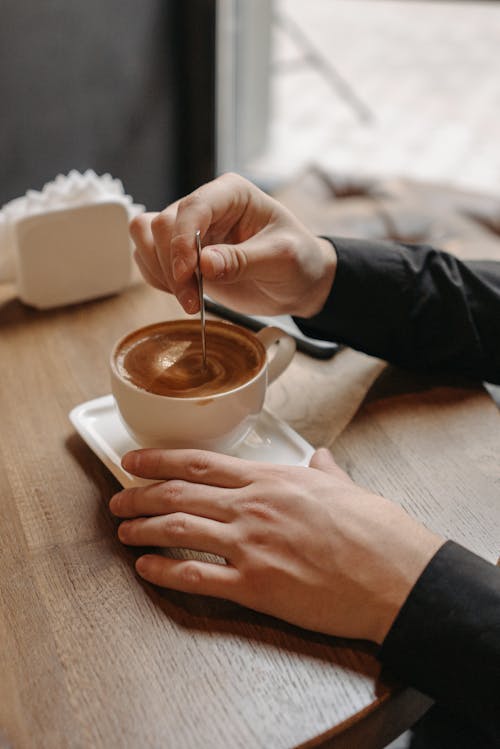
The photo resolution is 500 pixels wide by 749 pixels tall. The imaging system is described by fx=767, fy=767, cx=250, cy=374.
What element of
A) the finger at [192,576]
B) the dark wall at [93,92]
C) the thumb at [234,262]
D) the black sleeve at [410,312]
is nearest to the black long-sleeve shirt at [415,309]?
the black sleeve at [410,312]

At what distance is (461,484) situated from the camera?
2.88 ft

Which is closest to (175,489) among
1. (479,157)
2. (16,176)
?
(16,176)

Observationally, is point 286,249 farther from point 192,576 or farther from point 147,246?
point 192,576

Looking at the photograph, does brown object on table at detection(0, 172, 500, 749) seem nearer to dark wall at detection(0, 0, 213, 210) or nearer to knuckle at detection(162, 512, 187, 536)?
knuckle at detection(162, 512, 187, 536)

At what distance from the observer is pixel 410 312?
42.3 inches

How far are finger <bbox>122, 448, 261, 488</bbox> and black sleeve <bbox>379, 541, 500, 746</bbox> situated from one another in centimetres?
21

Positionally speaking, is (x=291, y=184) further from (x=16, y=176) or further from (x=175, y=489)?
(x=175, y=489)

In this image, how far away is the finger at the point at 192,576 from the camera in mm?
708

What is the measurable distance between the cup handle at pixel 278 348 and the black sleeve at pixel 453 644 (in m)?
0.33

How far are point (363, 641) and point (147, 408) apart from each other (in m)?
0.31

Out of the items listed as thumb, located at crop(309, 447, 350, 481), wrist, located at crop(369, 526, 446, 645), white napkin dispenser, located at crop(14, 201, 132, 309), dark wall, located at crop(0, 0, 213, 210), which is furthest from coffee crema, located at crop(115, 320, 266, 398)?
dark wall, located at crop(0, 0, 213, 210)

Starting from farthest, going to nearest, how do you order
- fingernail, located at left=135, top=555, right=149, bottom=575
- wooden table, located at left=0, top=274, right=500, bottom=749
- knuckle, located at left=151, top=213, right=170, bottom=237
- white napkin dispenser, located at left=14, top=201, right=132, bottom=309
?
white napkin dispenser, located at left=14, top=201, right=132, bottom=309
knuckle, located at left=151, top=213, right=170, bottom=237
fingernail, located at left=135, top=555, right=149, bottom=575
wooden table, located at left=0, top=274, right=500, bottom=749

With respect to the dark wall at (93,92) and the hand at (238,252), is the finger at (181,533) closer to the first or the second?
the hand at (238,252)

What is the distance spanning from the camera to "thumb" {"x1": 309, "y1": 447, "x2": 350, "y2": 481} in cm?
83
